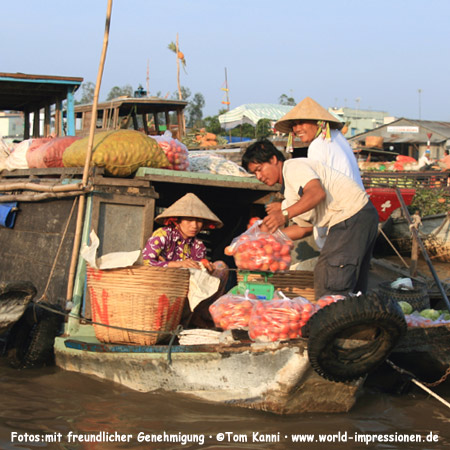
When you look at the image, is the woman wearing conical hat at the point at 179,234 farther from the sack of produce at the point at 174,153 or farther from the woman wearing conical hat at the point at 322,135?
the woman wearing conical hat at the point at 322,135

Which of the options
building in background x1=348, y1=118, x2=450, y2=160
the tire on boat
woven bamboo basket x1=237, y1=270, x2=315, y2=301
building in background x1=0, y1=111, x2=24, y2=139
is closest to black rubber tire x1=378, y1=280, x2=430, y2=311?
woven bamboo basket x1=237, y1=270, x2=315, y2=301

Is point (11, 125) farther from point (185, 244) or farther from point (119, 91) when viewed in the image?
point (185, 244)

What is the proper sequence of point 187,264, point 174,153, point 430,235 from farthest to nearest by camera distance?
point 430,235 < point 174,153 < point 187,264

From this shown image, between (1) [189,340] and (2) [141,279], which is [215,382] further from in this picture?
(2) [141,279]

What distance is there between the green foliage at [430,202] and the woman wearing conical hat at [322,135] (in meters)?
8.52

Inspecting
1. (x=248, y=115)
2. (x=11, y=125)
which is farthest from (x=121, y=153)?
(x=11, y=125)

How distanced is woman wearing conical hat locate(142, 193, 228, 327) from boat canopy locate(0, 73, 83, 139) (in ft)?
12.5

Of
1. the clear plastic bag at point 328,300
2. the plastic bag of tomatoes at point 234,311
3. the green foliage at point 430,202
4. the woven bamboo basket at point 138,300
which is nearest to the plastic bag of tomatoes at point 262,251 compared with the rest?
the plastic bag of tomatoes at point 234,311

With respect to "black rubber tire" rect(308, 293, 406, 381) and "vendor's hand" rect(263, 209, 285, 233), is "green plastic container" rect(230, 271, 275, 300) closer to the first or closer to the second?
"vendor's hand" rect(263, 209, 285, 233)

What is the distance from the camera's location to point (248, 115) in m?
23.8

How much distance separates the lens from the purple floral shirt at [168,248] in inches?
183

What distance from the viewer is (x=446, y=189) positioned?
1348cm

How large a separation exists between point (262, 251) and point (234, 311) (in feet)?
1.34

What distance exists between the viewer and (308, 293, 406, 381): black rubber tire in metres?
3.36
